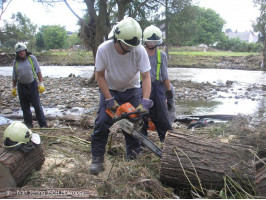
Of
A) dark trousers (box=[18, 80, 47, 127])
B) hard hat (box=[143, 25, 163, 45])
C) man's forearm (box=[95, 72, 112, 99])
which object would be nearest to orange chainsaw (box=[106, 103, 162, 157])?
man's forearm (box=[95, 72, 112, 99])

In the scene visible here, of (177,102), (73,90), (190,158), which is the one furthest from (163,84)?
(73,90)

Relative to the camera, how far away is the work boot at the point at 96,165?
303 centimetres

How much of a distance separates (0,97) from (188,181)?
7.41m

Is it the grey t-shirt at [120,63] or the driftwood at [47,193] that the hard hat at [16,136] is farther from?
the grey t-shirt at [120,63]

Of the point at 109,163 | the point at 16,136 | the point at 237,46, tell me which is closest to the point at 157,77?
the point at 109,163

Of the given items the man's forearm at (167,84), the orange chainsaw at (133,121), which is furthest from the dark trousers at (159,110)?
the orange chainsaw at (133,121)

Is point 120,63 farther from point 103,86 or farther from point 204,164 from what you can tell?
point 204,164

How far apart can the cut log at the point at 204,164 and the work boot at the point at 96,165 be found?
876mm

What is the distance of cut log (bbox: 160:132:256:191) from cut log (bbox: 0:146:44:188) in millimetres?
1507

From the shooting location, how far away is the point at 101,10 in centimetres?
1084

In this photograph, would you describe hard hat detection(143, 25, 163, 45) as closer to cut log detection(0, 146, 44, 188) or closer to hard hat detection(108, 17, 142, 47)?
hard hat detection(108, 17, 142, 47)

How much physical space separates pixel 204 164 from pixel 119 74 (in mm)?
1390

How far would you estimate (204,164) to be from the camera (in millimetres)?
2482

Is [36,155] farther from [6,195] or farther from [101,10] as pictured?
[101,10]
